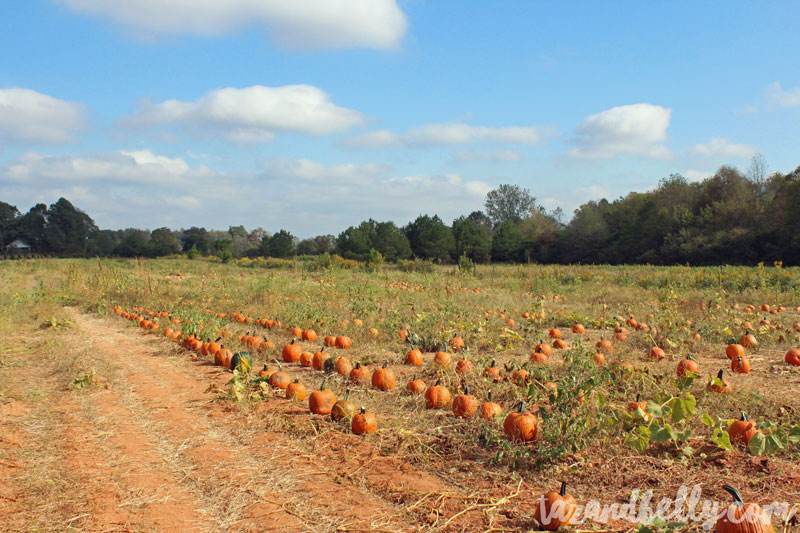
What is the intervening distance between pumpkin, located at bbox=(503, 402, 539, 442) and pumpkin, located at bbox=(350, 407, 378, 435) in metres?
1.12

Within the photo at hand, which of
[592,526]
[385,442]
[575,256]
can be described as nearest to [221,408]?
[385,442]

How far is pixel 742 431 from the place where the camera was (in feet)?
12.0

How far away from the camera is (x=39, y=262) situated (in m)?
26.1

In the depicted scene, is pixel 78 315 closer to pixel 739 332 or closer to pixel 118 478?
pixel 118 478

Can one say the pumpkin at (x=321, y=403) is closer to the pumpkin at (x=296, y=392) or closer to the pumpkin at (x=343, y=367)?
the pumpkin at (x=296, y=392)

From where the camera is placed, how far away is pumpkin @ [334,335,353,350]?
798 cm

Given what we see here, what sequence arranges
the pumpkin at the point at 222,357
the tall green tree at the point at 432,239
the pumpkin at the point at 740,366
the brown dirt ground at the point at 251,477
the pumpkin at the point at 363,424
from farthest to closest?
1. the tall green tree at the point at 432,239
2. the pumpkin at the point at 222,357
3. the pumpkin at the point at 740,366
4. the pumpkin at the point at 363,424
5. the brown dirt ground at the point at 251,477

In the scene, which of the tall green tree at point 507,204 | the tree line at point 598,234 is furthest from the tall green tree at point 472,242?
the tall green tree at point 507,204

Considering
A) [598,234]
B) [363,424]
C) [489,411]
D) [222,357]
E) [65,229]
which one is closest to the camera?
[363,424]

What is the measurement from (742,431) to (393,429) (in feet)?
8.66

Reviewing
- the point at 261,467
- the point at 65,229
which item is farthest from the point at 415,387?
the point at 65,229

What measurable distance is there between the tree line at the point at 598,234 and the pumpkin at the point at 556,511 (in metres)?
27.1

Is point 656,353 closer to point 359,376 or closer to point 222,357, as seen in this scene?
point 359,376

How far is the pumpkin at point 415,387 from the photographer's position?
5508 millimetres
